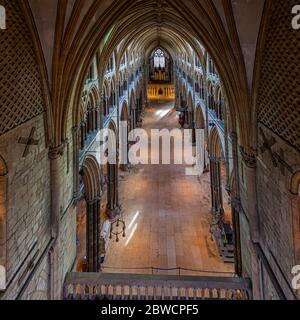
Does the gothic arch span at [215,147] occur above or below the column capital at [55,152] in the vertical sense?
above

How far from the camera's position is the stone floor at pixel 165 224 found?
13.3 metres

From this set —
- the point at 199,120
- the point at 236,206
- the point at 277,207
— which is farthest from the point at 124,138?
the point at 277,207

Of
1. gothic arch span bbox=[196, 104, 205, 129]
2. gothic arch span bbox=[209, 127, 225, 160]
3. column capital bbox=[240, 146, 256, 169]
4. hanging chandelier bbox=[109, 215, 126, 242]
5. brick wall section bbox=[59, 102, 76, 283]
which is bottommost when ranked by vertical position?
hanging chandelier bbox=[109, 215, 126, 242]

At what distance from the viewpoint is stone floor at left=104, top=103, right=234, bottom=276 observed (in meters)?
13.3

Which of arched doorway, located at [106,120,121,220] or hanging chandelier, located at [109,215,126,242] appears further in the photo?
arched doorway, located at [106,120,121,220]

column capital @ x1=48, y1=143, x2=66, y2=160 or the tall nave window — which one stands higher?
the tall nave window

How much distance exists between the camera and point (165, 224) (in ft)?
54.5

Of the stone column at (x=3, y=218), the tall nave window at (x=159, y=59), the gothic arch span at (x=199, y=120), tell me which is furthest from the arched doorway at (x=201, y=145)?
the tall nave window at (x=159, y=59)

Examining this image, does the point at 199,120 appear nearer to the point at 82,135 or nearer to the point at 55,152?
the point at 82,135

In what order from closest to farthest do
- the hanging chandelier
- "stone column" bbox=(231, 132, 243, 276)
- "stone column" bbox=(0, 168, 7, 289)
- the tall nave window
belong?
"stone column" bbox=(0, 168, 7, 289)
"stone column" bbox=(231, 132, 243, 276)
the hanging chandelier
the tall nave window

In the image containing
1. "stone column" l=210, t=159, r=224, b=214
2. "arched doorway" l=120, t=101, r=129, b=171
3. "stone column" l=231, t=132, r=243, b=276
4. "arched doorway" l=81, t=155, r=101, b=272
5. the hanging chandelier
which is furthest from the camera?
"arched doorway" l=120, t=101, r=129, b=171

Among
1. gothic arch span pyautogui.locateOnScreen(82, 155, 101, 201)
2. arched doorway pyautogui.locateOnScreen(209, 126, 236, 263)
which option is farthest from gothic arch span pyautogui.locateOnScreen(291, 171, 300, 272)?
gothic arch span pyautogui.locateOnScreen(82, 155, 101, 201)

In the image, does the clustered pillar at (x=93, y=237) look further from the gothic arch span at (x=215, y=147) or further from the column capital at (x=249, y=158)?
the column capital at (x=249, y=158)

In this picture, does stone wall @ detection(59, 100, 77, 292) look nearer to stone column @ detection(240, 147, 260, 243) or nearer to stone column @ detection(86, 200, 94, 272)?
stone column @ detection(86, 200, 94, 272)
